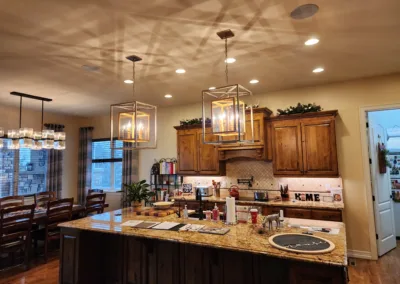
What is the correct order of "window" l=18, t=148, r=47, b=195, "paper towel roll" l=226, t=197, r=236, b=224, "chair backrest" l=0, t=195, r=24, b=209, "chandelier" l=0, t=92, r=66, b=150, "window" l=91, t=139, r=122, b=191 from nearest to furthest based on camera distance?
"paper towel roll" l=226, t=197, r=236, b=224 < "chandelier" l=0, t=92, r=66, b=150 < "chair backrest" l=0, t=195, r=24, b=209 < "window" l=18, t=148, r=47, b=195 < "window" l=91, t=139, r=122, b=191

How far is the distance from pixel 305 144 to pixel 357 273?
202cm

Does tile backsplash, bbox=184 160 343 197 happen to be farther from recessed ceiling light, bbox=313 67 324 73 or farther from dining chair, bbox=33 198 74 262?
dining chair, bbox=33 198 74 262

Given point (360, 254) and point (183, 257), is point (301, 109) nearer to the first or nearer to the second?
point (360, 254)

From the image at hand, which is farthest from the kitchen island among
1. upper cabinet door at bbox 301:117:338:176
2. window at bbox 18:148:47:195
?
window at bbox 18:148:47:195

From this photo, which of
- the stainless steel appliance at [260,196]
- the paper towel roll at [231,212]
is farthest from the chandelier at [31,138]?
the stainless steel appliance at [260,196]

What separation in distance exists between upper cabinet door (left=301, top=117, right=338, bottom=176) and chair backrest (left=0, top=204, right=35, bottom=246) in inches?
174

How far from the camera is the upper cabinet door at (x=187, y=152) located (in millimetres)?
5478

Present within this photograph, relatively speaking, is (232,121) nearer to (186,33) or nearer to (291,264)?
(186,33)

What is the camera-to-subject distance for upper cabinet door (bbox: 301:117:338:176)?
13.9 ft

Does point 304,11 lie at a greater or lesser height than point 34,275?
greater

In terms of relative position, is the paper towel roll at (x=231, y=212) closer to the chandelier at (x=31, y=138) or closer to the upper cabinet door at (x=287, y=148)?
the upper cabinet door at (x=287, y=148)

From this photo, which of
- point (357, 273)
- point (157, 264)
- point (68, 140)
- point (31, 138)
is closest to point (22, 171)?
point (68, 140)

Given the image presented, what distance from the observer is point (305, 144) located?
4418mm

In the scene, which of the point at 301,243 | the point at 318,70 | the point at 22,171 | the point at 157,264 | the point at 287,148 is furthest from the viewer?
the point at 22,171
